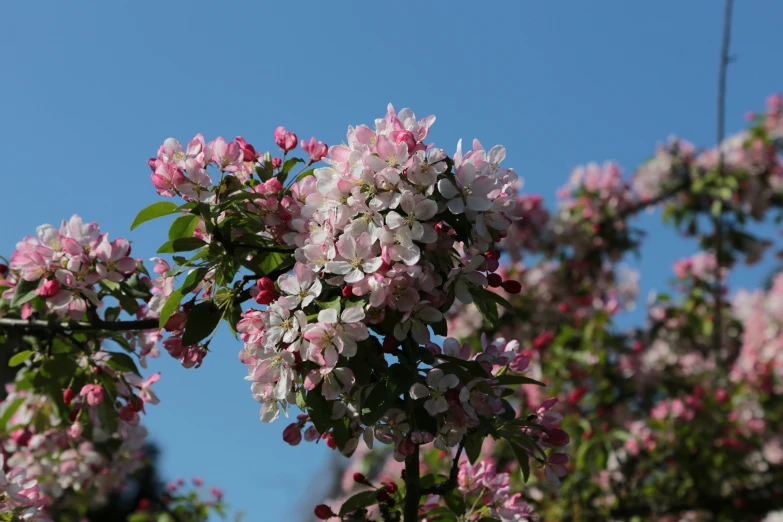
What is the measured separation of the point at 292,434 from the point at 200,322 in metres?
0.26

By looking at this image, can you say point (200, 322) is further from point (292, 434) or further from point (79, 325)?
point (79, 325)

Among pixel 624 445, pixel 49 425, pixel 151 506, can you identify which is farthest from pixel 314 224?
pixel 624 445

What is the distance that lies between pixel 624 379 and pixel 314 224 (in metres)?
3.79

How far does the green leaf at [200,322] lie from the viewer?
1.42m

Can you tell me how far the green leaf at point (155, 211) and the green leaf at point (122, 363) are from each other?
1.63 ft

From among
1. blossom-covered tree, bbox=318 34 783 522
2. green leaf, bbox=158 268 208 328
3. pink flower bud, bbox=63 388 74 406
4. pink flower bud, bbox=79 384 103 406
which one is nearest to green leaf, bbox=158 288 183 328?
green leaf, bbox=158 268 208 328

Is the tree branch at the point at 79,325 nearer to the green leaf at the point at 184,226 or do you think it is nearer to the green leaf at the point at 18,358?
the green leaf at the point at 18,358

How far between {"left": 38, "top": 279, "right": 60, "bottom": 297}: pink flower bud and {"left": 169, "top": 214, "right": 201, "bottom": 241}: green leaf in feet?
1.04

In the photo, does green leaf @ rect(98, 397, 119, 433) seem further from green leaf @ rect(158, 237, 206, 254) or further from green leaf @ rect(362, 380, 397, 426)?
green leaf @ rect(362, 380, 397, 426)

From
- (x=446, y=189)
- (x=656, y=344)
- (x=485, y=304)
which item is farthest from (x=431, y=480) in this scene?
(x=656, y=344)

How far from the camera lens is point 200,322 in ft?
4.68

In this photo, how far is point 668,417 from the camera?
15.1 feet

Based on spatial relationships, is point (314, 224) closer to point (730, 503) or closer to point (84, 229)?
point (84, 229)

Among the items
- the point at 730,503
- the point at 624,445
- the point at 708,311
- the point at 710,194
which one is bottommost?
the point at 730,503
